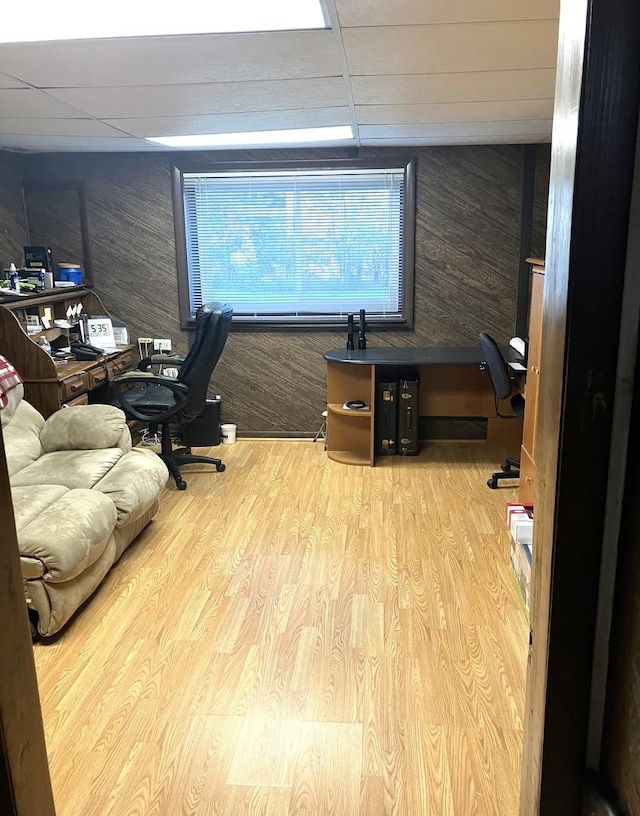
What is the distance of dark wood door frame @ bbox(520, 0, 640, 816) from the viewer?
676 millimetres

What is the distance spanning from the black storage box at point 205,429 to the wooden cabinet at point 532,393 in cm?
237

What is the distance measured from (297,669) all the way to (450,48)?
2258mm

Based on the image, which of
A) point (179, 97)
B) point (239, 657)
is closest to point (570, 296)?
point (239, 657)

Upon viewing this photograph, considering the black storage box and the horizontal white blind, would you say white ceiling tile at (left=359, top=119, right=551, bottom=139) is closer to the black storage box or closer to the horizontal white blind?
the horizontal white blind

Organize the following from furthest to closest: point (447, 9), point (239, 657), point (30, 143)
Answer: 1. point (30, 143)
2. point (239, 657)
3. point (447, 9)

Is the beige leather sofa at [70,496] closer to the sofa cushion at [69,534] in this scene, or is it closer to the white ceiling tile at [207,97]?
the sofa cushion at [69,534]

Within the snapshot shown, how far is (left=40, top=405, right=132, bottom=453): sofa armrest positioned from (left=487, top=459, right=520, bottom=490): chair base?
2.25 metres

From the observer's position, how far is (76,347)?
14.6 feet

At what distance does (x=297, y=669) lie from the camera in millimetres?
2385

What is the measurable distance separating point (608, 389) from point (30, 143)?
4564mm

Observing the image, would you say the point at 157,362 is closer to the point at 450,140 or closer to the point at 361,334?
the point at 361,334

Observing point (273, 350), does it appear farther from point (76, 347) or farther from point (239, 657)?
point (239, 657)

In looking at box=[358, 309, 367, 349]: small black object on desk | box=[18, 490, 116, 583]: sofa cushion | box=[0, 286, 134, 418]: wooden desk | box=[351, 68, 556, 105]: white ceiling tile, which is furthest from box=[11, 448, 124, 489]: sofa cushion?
box=[351, 68, 556, 105]: white ceiling tile

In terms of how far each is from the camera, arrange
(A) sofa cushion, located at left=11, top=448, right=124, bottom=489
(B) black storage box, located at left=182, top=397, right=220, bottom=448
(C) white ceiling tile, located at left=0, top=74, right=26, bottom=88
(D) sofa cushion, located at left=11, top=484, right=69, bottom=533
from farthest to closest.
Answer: (B) black storage box, located at left=182, top=397, right=220, bottom=448, (A) sofa cushion, located at left=11, top=448, right=124, bottom=489, (D) sofa cushion, located at left=11, top=484, right=69, bottom=533, (C) white ceiling tile, located at left=0, top=74, right=26, bottom=88
